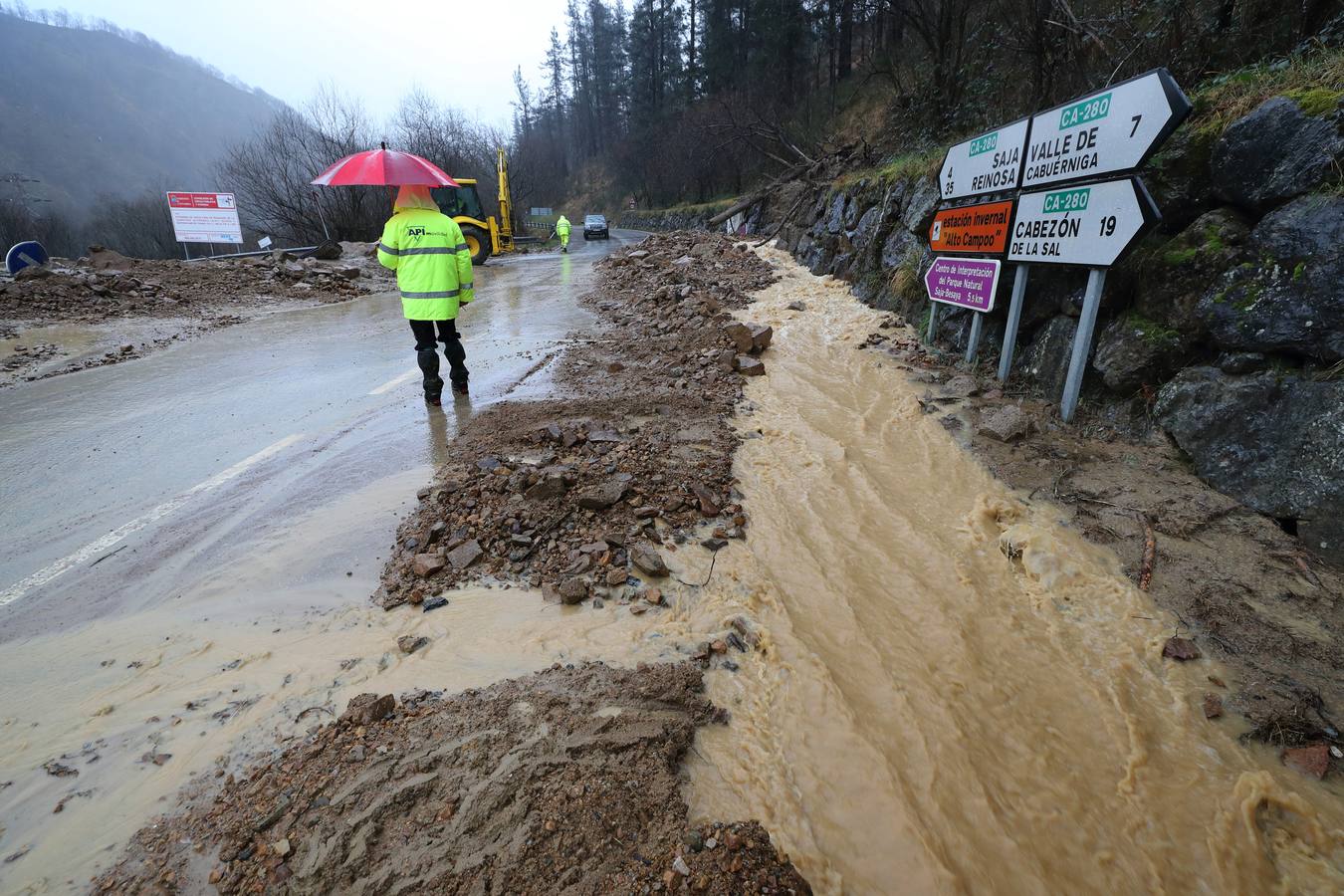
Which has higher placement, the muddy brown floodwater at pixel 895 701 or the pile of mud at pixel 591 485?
the pile of mud at pixel 591 485

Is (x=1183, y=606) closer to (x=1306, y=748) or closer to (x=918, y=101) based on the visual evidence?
(x=1306, y=748)

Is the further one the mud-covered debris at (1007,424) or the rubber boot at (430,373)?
the rubber boot at (430,373)

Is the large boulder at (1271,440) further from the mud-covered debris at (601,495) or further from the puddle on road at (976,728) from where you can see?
the mud-covered debris at (601,495)

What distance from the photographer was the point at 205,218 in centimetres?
1945

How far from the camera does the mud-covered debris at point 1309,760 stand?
7.07ft

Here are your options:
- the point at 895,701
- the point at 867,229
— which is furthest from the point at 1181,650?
the point at 867,229

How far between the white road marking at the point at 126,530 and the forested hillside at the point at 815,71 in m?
9.30

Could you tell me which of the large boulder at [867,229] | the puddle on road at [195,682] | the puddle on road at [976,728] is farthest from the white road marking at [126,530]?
the large boulder at [867,229]

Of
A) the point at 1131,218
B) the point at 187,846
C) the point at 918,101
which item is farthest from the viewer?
Answer: the point at 918,101

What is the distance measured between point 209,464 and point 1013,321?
23.0ft

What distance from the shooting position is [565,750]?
6.82 feet

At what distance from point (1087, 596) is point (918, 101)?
13.5m

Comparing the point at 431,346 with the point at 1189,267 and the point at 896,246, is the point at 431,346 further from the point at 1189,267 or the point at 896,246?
the point at 896,246

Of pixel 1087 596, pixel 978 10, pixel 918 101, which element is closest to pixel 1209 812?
pixel 1087 596
